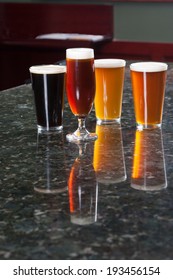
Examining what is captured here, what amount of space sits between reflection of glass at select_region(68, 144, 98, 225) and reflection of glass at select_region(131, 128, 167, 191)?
77mm

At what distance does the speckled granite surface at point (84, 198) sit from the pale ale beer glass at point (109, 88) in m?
0.08

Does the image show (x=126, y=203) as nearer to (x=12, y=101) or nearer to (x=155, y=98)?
(x=155, y=98)

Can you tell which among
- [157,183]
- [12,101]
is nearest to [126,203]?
[157,183]

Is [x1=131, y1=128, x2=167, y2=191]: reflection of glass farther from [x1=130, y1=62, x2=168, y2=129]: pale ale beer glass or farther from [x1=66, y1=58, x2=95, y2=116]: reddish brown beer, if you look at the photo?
[x1=66, y1=58, x2=95, y2=116]: reddish brown beer

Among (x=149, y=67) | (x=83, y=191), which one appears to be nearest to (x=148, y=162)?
(x=83, y=191)

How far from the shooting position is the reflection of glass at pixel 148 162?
39.9 inches

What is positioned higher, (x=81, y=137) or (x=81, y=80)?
(x=81, y=80)

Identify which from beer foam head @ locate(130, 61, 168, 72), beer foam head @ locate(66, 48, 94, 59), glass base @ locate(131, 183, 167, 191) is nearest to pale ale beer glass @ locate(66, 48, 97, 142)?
beer foam head @ locate(66, 48, 94, 59)

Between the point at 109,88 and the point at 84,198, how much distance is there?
56 cm

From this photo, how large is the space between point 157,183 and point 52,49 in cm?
359

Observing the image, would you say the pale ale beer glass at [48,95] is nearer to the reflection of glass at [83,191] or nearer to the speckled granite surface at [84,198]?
the speckled granite surface at [84,198]

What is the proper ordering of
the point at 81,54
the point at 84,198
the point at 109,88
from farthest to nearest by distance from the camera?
the point at 109,88 < the point at 81,54 < the point at 84,198

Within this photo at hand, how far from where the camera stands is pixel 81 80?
135 cm

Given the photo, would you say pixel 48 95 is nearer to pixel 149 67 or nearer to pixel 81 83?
pixel 81 83
